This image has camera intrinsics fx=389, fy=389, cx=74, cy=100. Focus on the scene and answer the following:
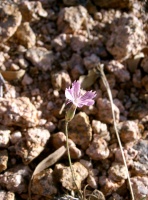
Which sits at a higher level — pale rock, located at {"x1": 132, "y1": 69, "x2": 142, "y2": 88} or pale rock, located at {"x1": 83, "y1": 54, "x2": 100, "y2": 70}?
pale rock, located at {"x1": 83, "y1": 54, "x2": 100, "y2": 70}

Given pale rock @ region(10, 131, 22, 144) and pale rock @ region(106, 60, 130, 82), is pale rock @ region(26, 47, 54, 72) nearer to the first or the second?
pale rock @ region(106, 60, 130, 82)

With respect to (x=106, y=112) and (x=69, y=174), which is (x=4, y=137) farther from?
(x=106, y=112)

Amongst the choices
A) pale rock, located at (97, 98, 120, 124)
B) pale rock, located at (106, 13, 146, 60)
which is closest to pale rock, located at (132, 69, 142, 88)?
pale rock, located at (106, 13, 146, 60)

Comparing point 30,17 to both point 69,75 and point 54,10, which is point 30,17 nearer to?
point 54,10

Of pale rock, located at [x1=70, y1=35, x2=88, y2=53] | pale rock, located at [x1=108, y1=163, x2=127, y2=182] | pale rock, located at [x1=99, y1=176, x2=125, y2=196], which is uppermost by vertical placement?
pale rock, located at [x1=70, y1=35, x2=88, y2=53]

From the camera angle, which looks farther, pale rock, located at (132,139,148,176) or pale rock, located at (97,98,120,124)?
pale rock, located at (97,98,120,124)

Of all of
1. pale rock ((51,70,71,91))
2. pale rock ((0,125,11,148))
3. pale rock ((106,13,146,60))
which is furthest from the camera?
pale rock ((106,13,146,60))

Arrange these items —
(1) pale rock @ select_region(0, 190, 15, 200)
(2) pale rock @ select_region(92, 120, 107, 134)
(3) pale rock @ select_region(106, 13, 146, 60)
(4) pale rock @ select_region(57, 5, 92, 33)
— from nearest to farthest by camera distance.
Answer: (1) pale rock @ select_region(0, 190, 15, 200), (2) pale rock @ select_region(92, 120, 107, 134), (3) pale rock @ select_region(106, 13, 146, 60), (4) pale rock @ select_region(57, 5, 92, 33)

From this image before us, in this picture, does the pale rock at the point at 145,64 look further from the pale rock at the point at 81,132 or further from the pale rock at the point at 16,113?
the pale rock at the point at 16,113
